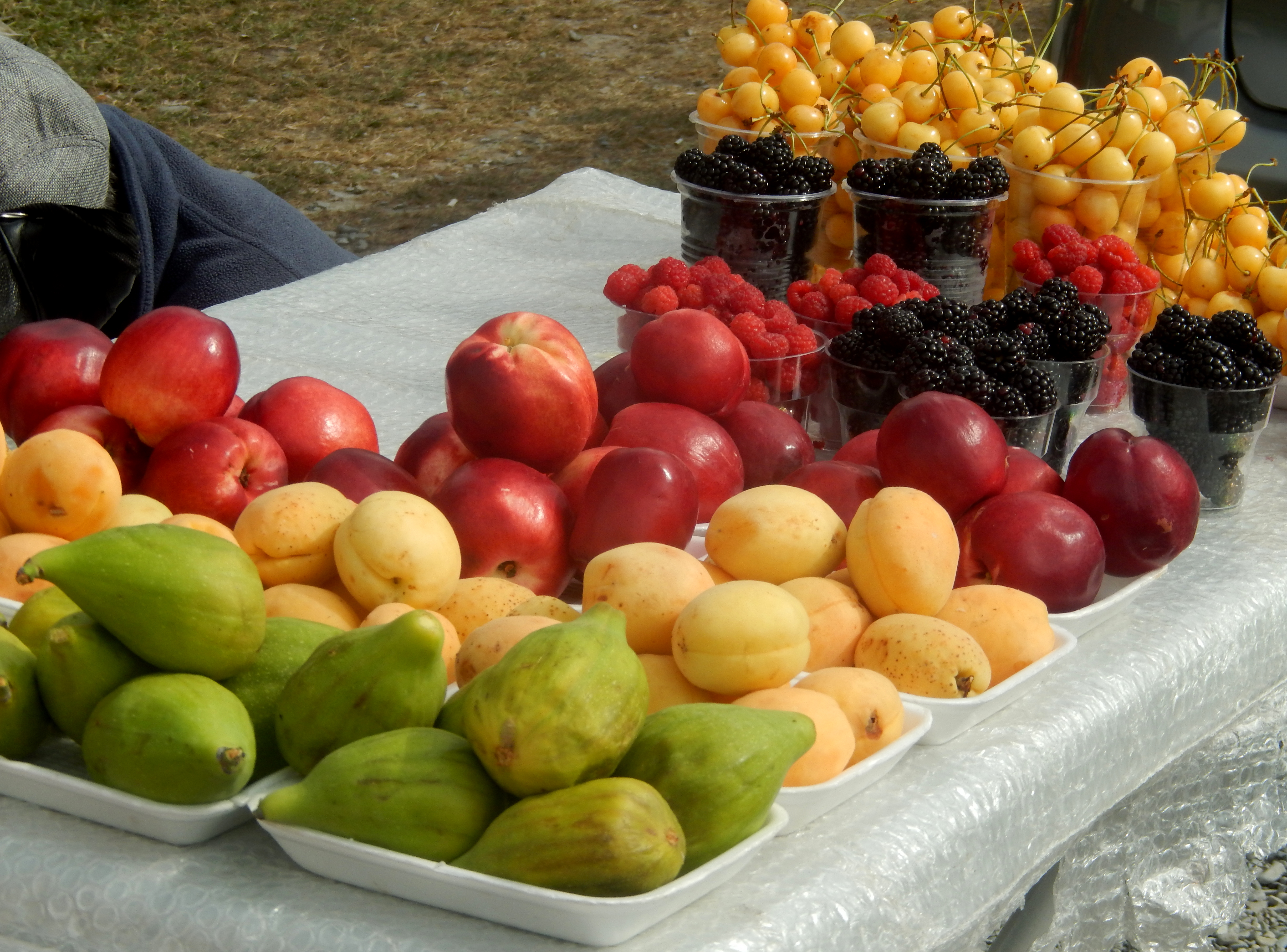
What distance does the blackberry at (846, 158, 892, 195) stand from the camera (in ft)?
3.85

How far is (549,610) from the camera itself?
655 mm

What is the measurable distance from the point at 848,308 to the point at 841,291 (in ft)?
0.08

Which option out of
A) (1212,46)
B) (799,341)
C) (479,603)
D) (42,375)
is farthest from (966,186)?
(1212,46)

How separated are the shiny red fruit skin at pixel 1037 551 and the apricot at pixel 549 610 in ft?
0.78

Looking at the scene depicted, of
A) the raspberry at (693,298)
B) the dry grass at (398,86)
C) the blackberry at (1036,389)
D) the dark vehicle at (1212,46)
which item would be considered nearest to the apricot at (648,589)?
the blackberry at (1036,389)

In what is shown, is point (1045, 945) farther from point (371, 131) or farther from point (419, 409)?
point (371, 131)

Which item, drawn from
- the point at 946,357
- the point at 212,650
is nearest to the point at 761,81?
the point at 946,357

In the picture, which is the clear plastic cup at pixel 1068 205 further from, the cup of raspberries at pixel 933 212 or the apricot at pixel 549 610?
the apricot at pixel 549 610

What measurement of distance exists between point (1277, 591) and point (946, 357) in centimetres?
27

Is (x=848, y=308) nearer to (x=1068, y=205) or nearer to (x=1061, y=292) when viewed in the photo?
(x=1061, y=292)

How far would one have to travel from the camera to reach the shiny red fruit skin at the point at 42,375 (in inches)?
34.6

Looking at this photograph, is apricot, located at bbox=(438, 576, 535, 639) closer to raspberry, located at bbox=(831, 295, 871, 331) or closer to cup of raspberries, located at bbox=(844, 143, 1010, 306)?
raspberry, located at bbox=(831, 295, 871, 331)

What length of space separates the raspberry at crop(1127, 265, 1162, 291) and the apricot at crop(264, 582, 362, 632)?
2.63ft

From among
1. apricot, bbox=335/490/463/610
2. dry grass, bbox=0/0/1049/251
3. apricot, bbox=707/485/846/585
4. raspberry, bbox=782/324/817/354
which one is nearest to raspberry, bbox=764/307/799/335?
raspberry, bbox=782/324/817/354
